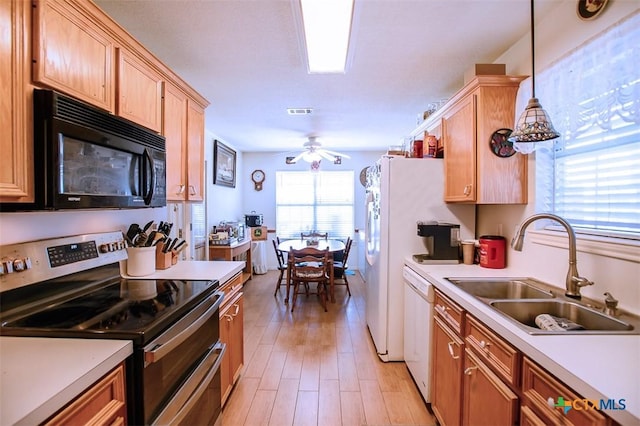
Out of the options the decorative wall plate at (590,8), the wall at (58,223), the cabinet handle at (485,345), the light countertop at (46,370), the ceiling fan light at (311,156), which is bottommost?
the cabinet handle at (485,345)

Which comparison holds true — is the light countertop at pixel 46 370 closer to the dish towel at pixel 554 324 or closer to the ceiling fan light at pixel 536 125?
the dish towel at pixel 554 324

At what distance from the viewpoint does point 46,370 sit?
80 cm

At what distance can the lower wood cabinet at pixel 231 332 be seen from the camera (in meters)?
1.82

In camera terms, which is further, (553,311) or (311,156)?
(311,156)

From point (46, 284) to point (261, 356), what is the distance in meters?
1.76

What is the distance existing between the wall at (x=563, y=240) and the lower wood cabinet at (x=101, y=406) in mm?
1936

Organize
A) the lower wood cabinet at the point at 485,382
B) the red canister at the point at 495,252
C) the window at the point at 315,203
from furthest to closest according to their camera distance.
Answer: the window at the point at 315,203 → the red canister at the point at 495,252 → the lower wood cabinet at the point at 485,382

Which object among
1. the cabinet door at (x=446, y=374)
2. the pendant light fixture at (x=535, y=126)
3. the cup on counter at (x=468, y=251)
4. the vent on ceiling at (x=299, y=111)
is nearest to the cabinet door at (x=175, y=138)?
the vent on ceiling at (x=299, y=111)

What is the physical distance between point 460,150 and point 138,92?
80.8 inches

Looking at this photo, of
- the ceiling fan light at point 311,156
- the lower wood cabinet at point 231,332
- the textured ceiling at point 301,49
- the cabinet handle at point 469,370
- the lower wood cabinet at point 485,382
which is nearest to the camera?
the lower wood cabinet at point 485,382

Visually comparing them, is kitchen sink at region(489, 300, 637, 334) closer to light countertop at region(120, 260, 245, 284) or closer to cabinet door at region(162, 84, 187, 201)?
light countertop at region(120, 260, 245, 284)

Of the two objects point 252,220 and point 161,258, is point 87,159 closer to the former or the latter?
point 161,258

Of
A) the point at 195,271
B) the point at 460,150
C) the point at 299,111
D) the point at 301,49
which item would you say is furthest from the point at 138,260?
the point at 299,111

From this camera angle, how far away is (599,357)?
2.83 ft
